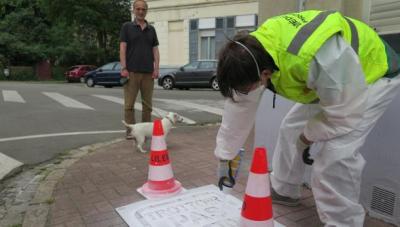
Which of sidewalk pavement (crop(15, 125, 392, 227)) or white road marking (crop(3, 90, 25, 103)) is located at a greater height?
sidewalk pavement (crop(15, 125, 392, 227))

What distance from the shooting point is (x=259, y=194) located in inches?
99.8

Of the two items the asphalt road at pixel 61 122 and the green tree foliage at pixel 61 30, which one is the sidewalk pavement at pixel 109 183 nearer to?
the asphalt road at pixel 61 122

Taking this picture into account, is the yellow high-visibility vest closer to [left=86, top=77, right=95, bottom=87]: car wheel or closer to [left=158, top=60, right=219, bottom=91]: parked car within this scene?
[left=158, top=60, right=219, bottom=91]: parked car

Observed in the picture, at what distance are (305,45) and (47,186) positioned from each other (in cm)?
299

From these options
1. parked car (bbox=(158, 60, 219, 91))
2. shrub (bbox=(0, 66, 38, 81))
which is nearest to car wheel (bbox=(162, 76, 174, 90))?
parked car (bbox=(158, 60, 219, 91))

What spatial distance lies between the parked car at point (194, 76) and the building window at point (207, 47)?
718cm

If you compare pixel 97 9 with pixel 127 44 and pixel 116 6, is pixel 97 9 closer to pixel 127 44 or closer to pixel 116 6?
pixel 116 6

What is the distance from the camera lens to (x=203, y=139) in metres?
6.28

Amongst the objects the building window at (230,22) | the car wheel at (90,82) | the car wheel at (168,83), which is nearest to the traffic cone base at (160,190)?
the car wheel at (168,83)

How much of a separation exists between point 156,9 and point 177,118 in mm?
23389

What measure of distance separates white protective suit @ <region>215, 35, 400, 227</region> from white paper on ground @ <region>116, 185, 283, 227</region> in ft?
1.92

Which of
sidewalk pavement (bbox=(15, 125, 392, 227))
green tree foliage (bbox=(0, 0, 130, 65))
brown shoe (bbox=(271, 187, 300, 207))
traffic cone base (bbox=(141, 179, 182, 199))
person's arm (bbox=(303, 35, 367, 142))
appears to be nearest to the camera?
person's arm (bbox=(303, 35, 367, 142))

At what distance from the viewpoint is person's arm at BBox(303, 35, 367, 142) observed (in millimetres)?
2180

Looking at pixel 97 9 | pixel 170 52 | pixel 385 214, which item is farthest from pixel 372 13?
pixel 97 9
